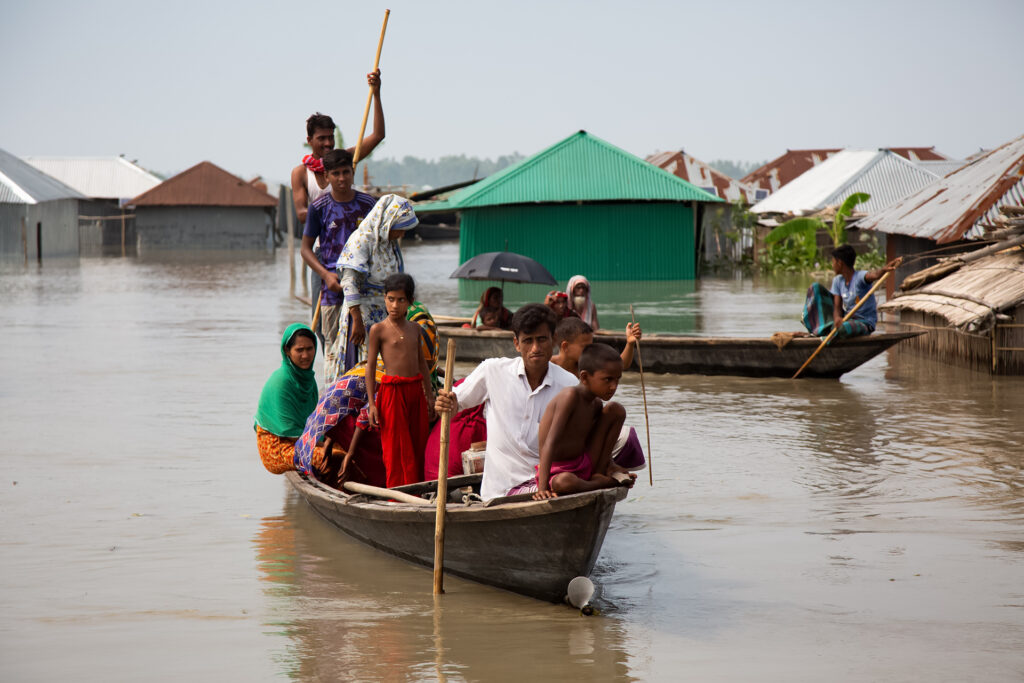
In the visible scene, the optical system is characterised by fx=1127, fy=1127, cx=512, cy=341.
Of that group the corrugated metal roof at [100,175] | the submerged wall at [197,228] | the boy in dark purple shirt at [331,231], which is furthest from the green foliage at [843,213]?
the corrugated metal roof at [100,175]

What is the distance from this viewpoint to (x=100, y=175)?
5506cm

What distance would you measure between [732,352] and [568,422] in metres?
7.20

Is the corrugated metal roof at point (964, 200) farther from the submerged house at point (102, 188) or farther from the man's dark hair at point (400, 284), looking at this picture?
the submerged house at point (102, 188)

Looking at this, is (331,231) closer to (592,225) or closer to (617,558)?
(617,558)

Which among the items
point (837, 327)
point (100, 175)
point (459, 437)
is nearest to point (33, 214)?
point (100, 175)

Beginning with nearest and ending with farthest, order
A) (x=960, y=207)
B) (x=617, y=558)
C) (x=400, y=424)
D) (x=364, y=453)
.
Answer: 1. (x=617, y=558)
2. (x=400, y=424)
3. (x=364, y=453)
4. (x=960, y=207)

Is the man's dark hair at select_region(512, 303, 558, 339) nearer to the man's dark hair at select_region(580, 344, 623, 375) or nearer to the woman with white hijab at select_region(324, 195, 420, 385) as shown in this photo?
the man's dark hair at select_region(580, 344, 623, 375)

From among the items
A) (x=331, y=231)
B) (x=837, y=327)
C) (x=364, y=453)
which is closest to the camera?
(x=364, y=453)

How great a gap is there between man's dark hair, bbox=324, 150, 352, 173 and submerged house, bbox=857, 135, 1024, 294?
24.5 ft

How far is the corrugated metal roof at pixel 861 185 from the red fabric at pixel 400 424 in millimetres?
24686

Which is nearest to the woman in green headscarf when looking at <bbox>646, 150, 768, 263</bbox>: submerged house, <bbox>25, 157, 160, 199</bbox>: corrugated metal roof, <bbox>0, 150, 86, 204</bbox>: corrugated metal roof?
<bbox>646, 150, 768, 263</bbox>: submerged house

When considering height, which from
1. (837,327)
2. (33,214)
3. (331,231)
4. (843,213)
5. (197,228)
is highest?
(33,214)

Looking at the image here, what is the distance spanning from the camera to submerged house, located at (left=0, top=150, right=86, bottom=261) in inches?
1443

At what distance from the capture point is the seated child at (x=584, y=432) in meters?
4.52
